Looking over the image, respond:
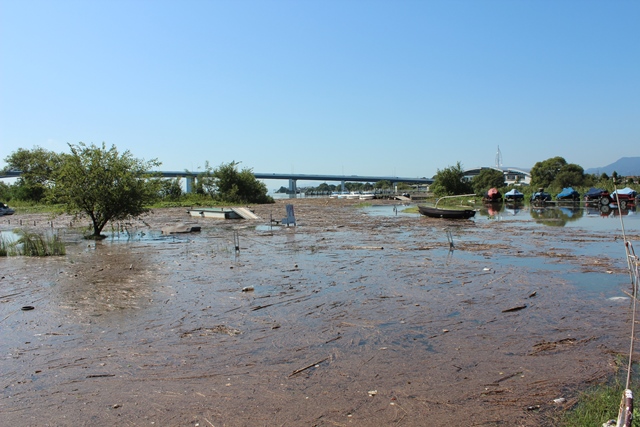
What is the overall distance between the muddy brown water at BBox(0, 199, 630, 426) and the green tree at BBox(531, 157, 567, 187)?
98468 mm

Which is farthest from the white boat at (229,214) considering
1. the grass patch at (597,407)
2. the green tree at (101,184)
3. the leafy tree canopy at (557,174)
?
the leafy tree canopy at (557,174)

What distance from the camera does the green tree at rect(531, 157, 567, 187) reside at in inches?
4181

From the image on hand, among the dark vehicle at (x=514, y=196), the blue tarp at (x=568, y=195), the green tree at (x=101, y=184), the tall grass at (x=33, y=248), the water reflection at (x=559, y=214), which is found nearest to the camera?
the tall grass at (x=33, y=248)

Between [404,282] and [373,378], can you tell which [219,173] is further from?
[373,378]

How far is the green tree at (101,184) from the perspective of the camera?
23609mm

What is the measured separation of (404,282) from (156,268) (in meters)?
7.79

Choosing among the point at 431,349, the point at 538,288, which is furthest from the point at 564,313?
the point at 431,349

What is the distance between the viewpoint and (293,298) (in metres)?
11.3

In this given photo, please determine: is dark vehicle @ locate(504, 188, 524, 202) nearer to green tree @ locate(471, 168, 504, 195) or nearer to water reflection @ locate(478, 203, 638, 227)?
water reflection @ locate(478, 203, 638, 227)

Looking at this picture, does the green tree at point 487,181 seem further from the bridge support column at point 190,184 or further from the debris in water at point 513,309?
the debris in water at point 513,309

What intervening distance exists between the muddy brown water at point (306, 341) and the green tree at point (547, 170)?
98.5 m

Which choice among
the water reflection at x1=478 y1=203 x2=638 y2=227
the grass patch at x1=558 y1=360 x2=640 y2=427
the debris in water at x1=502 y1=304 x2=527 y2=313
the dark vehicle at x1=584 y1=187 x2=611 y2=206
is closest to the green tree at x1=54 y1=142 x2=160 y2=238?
Answer: the debris in water at x1=502 y1=304 x2=527 y2=313

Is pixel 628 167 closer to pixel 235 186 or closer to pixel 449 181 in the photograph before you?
pixel 449 181

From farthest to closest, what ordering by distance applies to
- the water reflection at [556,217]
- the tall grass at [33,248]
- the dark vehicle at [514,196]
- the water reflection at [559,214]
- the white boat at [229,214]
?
the dark vehicle at [514,196]
the white boat at [229,214]
the water reflection at [559,214]
the water reflection at [556,217]
the tall grass at [33,248]
